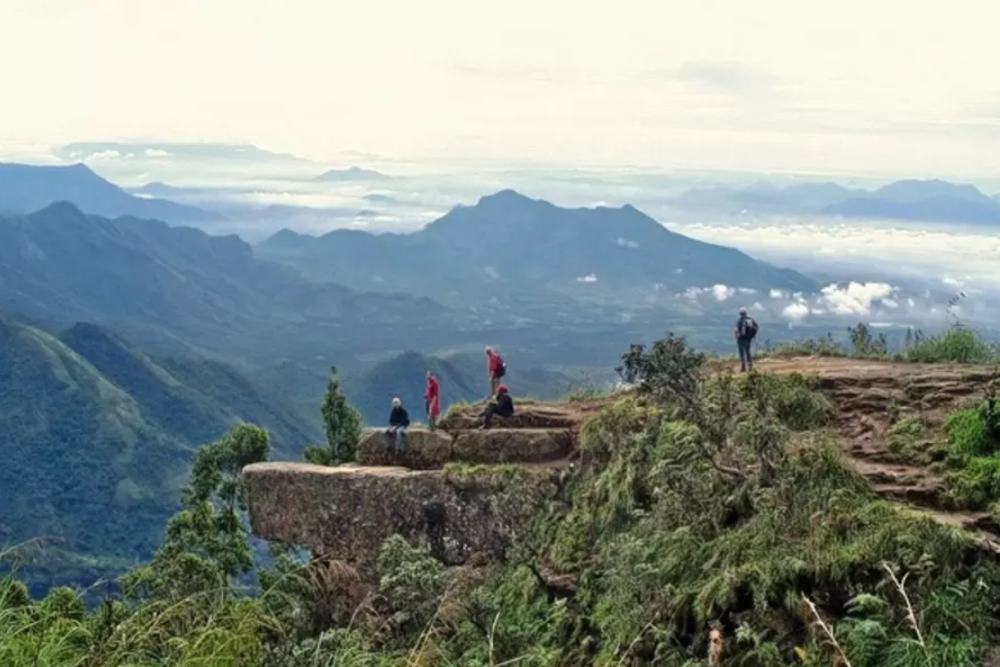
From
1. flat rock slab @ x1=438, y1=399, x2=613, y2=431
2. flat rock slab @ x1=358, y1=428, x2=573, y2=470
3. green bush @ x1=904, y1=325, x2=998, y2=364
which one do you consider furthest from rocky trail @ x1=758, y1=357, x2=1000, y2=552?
flat rock slab @ x1=358, y1=428, x2=573, y2=470

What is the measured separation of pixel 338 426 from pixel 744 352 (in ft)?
36.9

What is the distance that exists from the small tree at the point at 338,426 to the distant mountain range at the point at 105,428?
69.3m

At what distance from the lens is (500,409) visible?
16.3 metres

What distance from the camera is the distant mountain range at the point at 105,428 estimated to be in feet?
332

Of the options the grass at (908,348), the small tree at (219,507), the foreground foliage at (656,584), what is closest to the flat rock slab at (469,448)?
the foreground foliage at (656,584)

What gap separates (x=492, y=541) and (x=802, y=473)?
217 inches

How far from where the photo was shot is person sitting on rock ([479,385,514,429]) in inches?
642

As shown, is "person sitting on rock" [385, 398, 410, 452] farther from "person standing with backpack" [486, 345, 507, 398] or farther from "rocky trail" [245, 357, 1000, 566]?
"person standing with backpack" [486, 345, 507, 398]

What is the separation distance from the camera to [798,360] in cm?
1700

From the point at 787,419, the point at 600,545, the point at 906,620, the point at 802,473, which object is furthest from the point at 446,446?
the point at 906,620

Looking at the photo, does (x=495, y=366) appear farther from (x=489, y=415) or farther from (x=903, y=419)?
(x=903, y=419)

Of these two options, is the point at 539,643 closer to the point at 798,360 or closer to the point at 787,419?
the point at 787,419

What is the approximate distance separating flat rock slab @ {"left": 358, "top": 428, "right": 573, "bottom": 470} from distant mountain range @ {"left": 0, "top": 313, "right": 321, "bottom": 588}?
7727 centimetres

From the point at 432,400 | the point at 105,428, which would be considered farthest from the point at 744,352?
the point at 105,428
